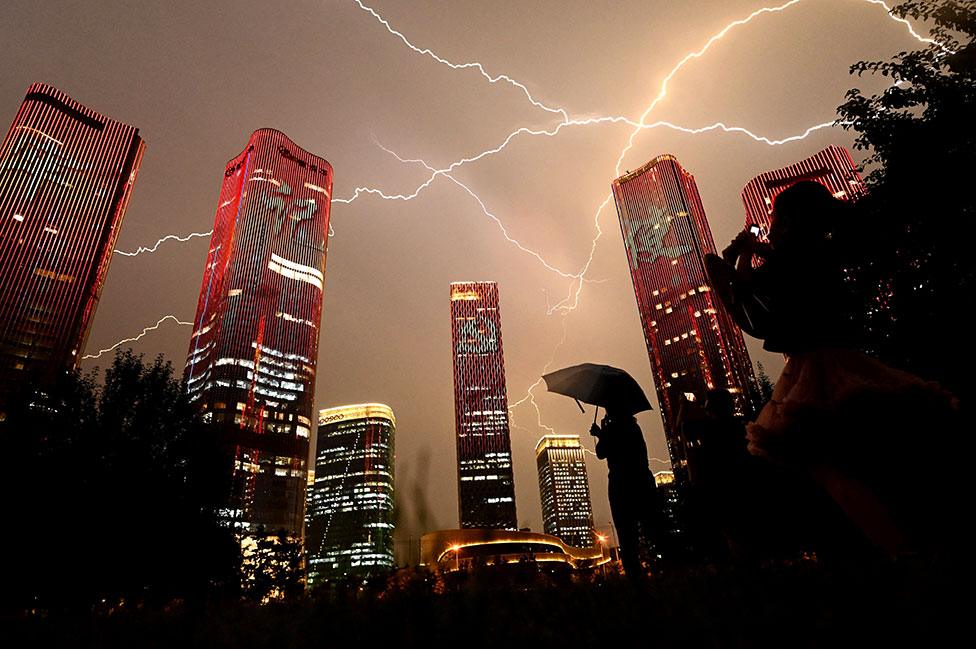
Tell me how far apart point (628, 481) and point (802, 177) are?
15396 cm

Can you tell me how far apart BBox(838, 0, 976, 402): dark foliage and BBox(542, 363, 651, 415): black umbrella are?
209 inches

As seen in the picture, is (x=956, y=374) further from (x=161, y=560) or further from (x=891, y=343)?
(x=161, y=560)

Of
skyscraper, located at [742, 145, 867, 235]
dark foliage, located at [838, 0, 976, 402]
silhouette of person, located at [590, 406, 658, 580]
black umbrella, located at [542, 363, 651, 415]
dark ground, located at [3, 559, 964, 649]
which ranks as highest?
skyscraper, located at [742, 145, 867, 235]

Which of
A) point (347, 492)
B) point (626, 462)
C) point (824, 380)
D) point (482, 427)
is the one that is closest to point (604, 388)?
point (626, 462)

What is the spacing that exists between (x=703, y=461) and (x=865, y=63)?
10.1 m

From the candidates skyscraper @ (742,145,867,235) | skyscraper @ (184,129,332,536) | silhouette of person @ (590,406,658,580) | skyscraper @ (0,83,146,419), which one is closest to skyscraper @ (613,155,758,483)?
skyscraper @ (742,145,867,235)

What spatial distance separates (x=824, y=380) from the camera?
3066 mm

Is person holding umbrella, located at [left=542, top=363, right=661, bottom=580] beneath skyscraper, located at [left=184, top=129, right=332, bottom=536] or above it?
beneath

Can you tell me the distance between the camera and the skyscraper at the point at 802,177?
11794cm

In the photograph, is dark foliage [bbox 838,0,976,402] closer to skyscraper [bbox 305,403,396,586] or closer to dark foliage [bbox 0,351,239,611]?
dark foliage [bbox 0,351,239,611]

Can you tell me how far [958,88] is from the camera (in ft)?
31.3

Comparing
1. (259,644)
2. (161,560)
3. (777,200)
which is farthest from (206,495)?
(777,200)

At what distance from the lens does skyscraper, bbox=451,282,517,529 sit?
16988cm

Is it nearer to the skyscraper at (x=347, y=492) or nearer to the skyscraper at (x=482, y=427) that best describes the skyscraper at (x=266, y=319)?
the skyscraper at (x=347, y=492)
